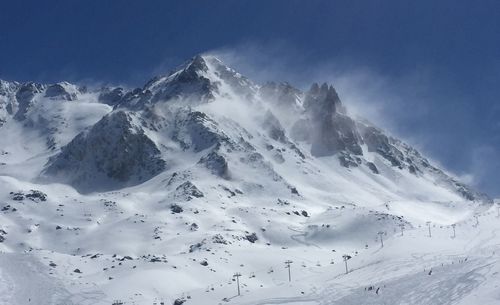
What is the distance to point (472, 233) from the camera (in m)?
99.9

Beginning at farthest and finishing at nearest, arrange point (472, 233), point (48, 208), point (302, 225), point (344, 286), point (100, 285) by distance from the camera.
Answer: point (48, 208), point (302, 225), point (472, 233), point (100, 285), point (344, 286)

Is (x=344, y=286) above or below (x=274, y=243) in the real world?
below

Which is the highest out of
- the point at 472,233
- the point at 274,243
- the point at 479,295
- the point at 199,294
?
the point at 274,243

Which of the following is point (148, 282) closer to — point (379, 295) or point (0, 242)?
point (379, 295)

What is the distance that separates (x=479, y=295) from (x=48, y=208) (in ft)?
571

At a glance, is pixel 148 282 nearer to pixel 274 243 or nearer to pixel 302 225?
pixel 274 243

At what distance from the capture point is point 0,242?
6580 inches

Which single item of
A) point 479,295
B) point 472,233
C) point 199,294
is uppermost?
point 472,233

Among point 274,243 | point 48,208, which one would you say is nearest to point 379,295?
point 274,243

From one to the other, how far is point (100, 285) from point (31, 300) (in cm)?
1044

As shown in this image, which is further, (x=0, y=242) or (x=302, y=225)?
(x=302, y=225)

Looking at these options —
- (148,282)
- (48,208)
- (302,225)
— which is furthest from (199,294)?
(48,208)

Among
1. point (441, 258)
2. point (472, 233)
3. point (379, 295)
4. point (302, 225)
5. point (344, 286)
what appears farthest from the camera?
point (302, 225)

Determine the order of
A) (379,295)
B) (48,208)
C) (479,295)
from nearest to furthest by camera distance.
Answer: (479,295), (379,295), (48,208)
